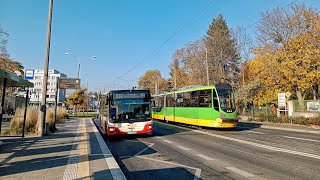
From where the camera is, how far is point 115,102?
51.5 feet

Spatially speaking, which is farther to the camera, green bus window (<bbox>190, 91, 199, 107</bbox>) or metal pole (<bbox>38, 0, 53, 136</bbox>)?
green bus window (<bbox>190, 91, 199, 107</bbox>)

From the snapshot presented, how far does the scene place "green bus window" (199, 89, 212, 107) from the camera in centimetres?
1972

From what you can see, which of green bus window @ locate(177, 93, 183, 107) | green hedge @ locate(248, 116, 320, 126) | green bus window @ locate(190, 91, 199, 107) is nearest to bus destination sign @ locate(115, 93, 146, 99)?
green bus window @ locate(190, 91, 199, 107)

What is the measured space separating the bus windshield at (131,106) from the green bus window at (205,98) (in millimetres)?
5272

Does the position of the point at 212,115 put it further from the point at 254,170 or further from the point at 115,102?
the point at 254,170

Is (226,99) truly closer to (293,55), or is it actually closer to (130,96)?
(130,96)

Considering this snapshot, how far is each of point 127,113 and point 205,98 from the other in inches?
267

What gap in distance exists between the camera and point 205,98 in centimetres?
2017

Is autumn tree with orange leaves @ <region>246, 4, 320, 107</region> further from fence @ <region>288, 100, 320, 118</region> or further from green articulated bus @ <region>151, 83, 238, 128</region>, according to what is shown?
green articulated bus @ <region>151, 83, 238, 128</region>

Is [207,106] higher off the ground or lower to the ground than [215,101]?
lower

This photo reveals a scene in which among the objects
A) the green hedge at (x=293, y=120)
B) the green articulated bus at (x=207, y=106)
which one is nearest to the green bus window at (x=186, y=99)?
the green articulated bus at (x=207, y=106)

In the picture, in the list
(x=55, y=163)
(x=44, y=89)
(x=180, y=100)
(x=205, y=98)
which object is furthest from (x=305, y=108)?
(x=55, y=163)

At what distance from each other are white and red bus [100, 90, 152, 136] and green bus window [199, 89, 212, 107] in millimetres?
5243

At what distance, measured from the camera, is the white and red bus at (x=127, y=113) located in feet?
50.6
